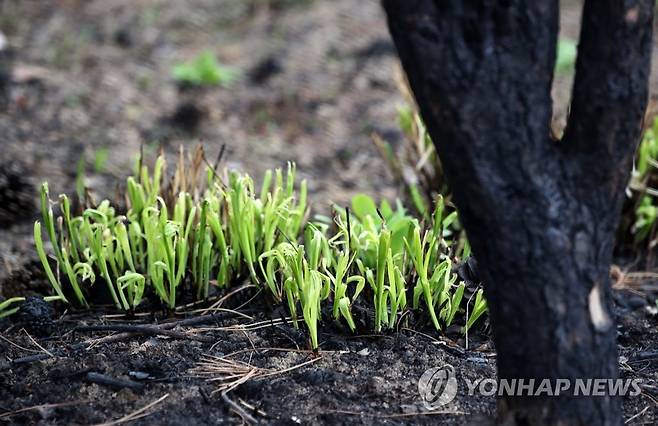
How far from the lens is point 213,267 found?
2.84 m

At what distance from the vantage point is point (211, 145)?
16.2 feet

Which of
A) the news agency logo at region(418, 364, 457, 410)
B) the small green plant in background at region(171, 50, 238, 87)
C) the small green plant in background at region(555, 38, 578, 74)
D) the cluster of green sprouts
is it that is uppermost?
the small green plant in background at region(555, 38, 578, 74)

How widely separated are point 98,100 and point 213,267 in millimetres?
2878

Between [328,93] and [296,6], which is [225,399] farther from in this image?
[296,6]

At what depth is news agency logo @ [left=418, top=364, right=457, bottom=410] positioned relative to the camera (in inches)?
85.9

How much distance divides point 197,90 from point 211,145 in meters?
0.83

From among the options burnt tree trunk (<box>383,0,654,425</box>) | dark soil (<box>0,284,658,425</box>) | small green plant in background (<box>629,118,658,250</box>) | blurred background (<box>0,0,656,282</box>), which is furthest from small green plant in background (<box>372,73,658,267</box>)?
burnt tree trunk (<box>383,0,654,425</box>)

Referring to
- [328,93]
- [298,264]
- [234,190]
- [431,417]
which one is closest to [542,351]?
[431,417]

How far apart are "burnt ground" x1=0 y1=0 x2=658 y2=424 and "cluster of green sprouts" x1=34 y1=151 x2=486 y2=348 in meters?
0.11

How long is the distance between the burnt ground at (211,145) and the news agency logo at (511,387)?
35 mm

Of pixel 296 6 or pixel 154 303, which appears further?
pixel 296 6

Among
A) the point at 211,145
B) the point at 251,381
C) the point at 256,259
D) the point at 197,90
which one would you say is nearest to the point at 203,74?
the point at 197,90

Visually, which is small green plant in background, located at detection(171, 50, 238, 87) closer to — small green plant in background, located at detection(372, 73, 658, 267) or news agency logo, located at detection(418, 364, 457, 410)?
small green plant in background, located at detection(372, 73, 658, 267)

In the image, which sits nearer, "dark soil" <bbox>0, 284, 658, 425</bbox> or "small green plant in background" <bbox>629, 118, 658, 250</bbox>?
"dark soil" <bbox>0, 284, 658, 425</bbox>
